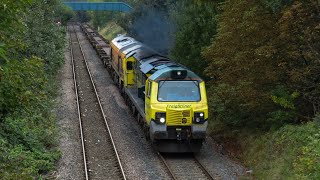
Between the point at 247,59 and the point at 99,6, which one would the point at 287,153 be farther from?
the point at 99,6

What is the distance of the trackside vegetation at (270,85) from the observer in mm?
14008

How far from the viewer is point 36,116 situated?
62.3ft

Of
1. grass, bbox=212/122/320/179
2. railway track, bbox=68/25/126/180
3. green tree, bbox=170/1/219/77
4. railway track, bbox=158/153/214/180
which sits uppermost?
green tree, bbox=170/1/219/77

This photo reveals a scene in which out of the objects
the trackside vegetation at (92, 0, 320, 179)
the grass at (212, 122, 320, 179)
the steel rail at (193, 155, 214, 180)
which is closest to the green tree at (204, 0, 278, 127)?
the trackside vegetation at (92, 0, 320, 179)

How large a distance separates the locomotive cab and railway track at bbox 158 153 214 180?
31 cm

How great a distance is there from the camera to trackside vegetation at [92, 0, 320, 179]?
14.0m

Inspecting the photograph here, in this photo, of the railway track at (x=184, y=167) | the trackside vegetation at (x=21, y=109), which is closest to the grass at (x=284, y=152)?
the railway track at (x=184, y=167)

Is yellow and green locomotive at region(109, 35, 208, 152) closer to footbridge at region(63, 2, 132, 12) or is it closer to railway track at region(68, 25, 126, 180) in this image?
railway track at region(68, 25, 126, 180)

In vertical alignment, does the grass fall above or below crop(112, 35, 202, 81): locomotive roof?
below

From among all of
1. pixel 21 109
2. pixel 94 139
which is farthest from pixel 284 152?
pixel 94 139

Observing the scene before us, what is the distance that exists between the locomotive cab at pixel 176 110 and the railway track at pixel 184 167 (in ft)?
1.03

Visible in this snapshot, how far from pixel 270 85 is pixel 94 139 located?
22.7 ft

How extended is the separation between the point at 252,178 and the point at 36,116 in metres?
8.98

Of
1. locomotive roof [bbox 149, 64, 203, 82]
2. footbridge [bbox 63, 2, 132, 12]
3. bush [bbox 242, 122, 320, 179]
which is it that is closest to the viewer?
bush [bbox 242, 122, 320, 179]
